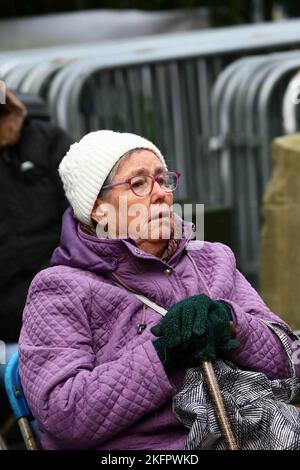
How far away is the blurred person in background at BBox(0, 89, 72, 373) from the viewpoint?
5.45 m

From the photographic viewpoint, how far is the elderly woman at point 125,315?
11.2 ft

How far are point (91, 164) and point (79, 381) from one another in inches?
27.3

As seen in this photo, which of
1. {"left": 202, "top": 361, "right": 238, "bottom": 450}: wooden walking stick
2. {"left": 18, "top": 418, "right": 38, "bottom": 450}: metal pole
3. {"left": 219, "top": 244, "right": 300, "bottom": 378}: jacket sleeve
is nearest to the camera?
{"left": 202, "top": 361, "right": 238, "bottom": 450}: wooden walking stick

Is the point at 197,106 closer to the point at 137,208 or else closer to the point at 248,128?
the point at 248,128

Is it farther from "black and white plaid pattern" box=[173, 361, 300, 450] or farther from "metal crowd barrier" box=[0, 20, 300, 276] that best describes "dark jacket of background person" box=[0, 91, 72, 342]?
"black and white plaid pattern" box=[173, 361, 300, 450]

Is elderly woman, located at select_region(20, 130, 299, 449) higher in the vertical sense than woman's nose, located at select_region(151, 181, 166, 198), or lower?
lower

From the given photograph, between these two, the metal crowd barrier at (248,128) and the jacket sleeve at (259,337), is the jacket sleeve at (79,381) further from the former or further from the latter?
the metal crowd barrier at (248,128)

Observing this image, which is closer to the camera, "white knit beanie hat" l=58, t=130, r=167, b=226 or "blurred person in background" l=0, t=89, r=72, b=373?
"white knit beanie hat" l=58, t=130, r=167, b=226

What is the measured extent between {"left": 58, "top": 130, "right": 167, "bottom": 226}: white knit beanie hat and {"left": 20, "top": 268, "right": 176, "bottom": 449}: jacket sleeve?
12.5 inches

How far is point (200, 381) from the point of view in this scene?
339 cm

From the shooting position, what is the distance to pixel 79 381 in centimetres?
344

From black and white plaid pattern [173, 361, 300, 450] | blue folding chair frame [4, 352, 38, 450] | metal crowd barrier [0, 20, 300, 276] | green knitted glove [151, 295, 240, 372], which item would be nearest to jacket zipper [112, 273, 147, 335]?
green knitted glove [151, 295, 240, 372]
